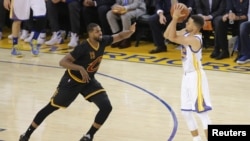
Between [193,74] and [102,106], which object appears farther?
[102,106]

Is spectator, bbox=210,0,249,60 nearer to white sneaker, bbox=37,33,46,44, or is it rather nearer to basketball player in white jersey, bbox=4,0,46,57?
basketball player in white jersey, bbox=4,0,46,57

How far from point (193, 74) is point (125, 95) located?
272 centimetres

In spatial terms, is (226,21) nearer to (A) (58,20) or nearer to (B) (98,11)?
(B) (98,11)

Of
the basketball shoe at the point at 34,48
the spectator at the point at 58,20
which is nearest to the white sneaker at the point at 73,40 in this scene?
the spectator at the point at 58,20

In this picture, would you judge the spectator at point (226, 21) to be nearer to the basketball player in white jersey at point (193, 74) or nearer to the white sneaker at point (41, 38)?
the white sneaker at point (41, 38)

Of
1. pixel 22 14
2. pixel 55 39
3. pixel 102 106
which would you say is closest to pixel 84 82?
pixel 102 106

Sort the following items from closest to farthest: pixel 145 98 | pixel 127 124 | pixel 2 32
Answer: pixel 127 124, pixel 145 98, pixel 2 32

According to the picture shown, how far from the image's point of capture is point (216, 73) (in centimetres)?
1079

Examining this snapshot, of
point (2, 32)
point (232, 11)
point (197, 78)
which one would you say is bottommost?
point (2, 32)

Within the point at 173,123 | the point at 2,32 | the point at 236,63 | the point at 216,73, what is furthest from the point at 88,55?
the point at 2,32

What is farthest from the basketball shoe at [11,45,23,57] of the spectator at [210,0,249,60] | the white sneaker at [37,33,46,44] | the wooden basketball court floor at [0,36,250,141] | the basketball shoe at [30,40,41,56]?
the spectator at [210,0,249,60]

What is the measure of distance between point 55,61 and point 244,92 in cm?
390

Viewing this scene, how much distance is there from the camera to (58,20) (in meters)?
13.6

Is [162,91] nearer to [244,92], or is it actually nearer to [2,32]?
[244,92]
